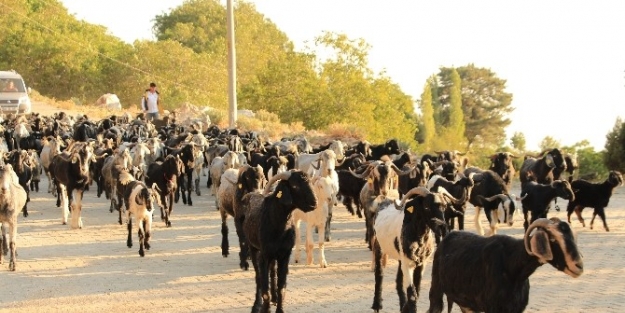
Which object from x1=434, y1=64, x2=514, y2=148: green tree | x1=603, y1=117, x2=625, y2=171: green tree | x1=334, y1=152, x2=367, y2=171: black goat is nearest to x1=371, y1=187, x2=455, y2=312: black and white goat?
x1=334, y1=152, x2=367, y2=171: black goat

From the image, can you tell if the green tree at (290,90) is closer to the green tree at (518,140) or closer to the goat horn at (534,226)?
the green tree at (518,140)

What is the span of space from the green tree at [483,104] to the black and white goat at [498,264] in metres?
83.2

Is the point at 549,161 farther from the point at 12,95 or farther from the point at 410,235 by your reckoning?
the point at 12,95

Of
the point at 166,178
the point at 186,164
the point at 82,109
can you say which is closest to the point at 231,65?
the point at 186,164

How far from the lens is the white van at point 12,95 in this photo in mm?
47344

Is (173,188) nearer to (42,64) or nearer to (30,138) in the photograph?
(30,138)

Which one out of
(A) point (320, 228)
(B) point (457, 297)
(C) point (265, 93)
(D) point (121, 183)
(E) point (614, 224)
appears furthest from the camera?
(C) point (265, 93)

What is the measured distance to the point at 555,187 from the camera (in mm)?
17406

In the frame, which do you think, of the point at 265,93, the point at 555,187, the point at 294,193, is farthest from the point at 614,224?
→ the point at 265,93

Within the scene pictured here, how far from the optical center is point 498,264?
8.35 metres

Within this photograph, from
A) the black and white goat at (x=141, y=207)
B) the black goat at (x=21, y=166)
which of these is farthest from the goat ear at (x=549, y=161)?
the black goat at (x=21, y=166)

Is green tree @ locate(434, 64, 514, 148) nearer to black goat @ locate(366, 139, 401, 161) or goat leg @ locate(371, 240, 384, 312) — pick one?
black goat @ locate(366, 139, 401, 161)

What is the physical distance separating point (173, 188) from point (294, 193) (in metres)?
10.2

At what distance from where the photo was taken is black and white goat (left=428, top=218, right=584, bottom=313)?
7668 millimetres
